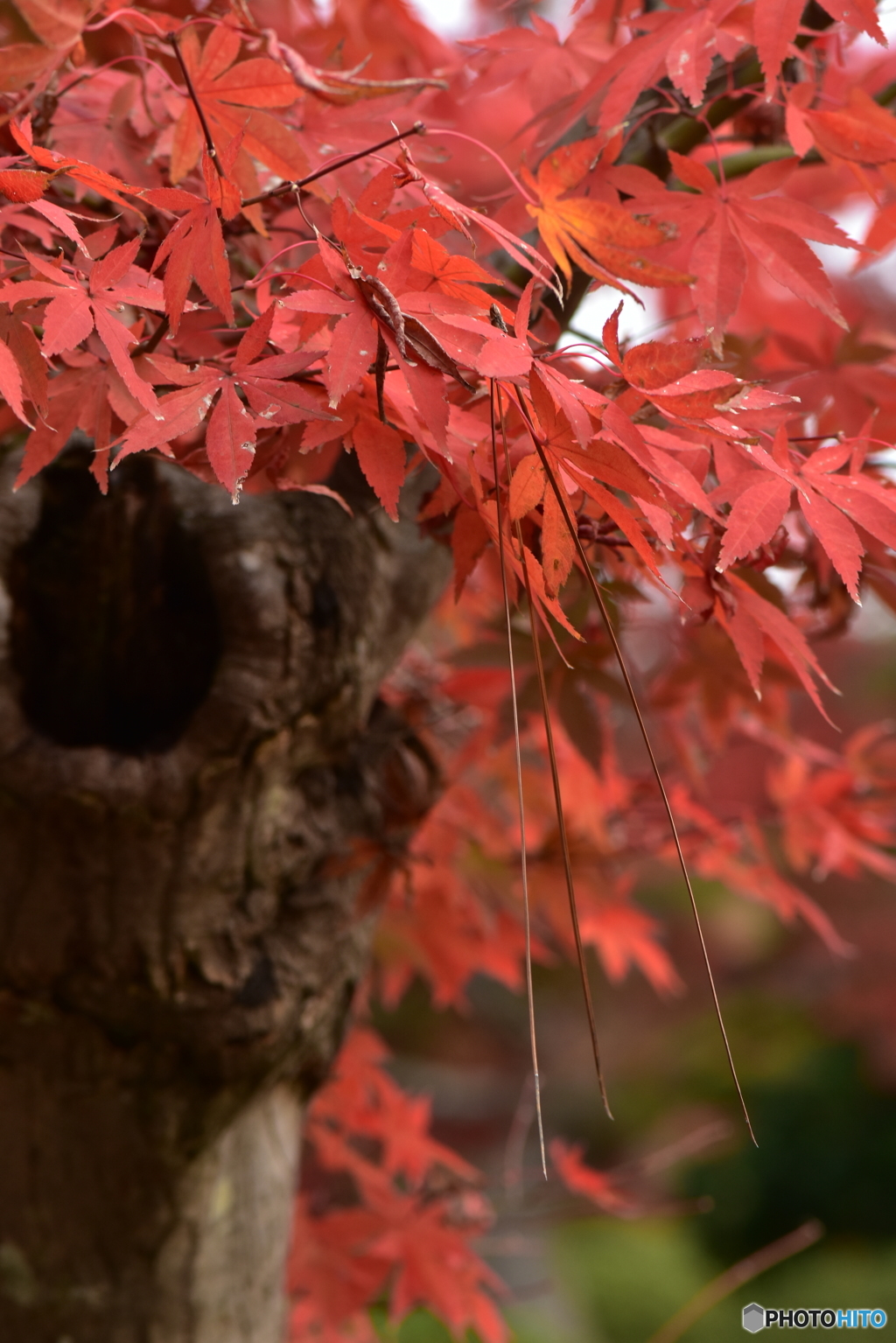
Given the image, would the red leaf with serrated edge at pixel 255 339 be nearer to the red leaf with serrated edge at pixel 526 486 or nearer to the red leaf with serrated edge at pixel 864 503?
the red leaf with serrated edge at pixel 526 486

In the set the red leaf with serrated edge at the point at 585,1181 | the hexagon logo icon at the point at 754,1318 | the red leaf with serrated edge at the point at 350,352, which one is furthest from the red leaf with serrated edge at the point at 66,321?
the hexagon logo icon at the point at 754,1318

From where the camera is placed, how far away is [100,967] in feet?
2.25

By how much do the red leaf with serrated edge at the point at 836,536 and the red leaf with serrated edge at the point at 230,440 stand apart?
0.80 ft

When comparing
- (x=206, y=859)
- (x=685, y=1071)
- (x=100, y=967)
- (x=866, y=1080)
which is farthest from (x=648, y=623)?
(x=685, y=1071)

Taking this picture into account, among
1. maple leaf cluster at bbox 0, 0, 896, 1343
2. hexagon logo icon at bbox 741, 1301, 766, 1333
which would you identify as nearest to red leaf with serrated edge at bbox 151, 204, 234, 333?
maple leaf cluster at bbox 0, 0, 896, 1343

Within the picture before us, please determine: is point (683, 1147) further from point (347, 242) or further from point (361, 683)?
point (347, 242)

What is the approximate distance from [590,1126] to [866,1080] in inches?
40.5

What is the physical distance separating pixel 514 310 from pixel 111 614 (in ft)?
1.19

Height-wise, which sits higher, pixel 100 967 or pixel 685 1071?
pixel 100 967

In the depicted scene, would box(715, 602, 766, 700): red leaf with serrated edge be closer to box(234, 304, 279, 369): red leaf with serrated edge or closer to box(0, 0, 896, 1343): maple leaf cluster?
box(0, 0, 896, 1343): maple leaf cluster

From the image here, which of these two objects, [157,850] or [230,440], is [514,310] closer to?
[230,440]

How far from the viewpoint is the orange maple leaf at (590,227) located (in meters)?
0.45

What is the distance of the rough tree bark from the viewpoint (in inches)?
26.0

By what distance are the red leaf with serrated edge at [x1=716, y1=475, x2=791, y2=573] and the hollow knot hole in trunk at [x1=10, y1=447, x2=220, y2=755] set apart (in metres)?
0.39
